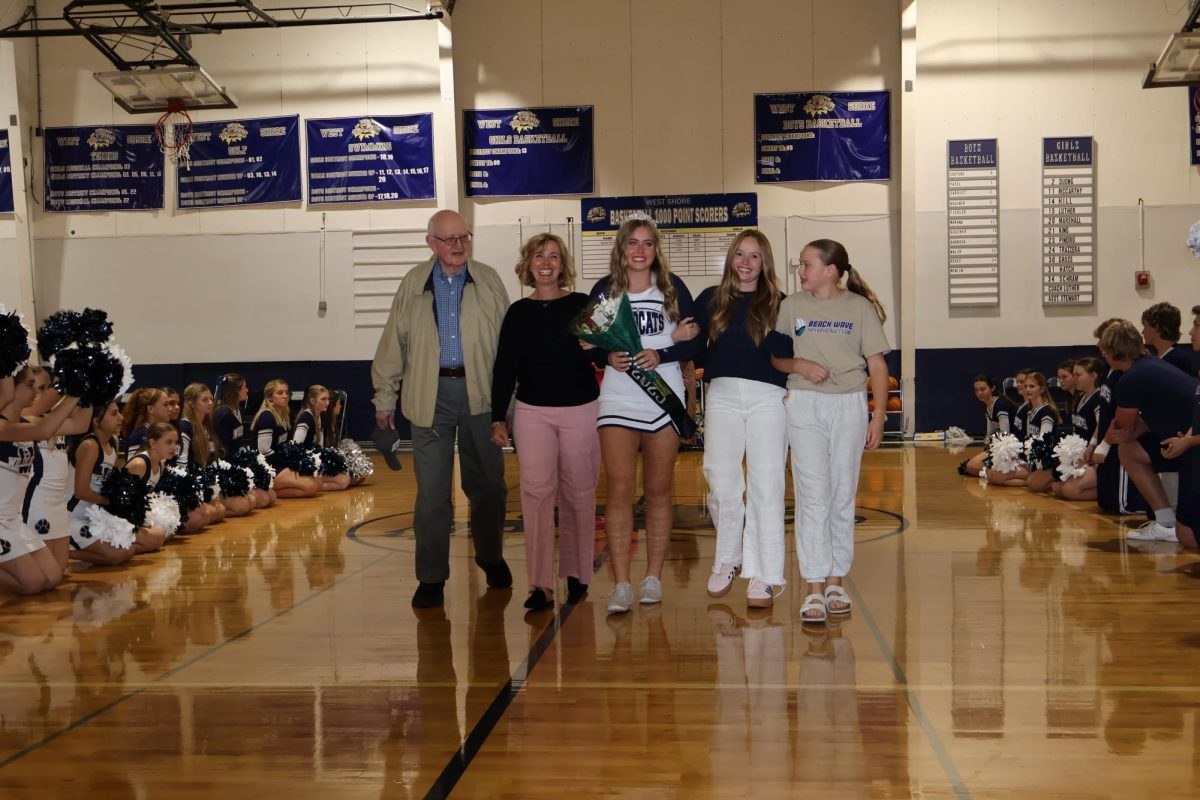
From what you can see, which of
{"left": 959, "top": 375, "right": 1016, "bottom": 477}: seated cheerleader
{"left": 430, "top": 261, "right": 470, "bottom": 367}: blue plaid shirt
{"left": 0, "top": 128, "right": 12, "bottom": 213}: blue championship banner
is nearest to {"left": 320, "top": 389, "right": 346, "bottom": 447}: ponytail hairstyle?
{"left": 959, "top": 375, "right": 1016, "bottom": 477}: seated cheerleader

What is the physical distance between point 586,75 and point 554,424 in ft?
36.3

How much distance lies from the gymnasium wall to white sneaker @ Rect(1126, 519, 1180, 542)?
8.03 m

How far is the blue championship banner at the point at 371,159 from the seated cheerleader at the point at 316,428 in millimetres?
4993

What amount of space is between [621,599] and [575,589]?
1.24 feet

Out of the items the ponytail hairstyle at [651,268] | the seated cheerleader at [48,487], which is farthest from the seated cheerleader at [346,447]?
the ponytail hairstyle at [651,268]

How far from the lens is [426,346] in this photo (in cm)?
554

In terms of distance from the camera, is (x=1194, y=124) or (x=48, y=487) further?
(x=1194, y=124)

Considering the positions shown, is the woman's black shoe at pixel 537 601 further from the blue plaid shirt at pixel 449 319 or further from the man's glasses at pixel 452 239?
the man's glasses at pixel 452 239

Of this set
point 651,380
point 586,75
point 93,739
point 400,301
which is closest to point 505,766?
point 93,739

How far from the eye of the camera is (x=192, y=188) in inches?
620

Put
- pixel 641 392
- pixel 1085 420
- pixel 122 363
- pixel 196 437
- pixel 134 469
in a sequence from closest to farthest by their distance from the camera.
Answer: pixel 641 392
pixel 122 363
pixel 134 469
pixel 196 437
pixel 1085 420

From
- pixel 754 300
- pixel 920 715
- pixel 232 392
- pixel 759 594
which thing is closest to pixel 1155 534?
pixel 759 594

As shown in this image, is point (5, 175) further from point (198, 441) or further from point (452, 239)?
point (452, 239)

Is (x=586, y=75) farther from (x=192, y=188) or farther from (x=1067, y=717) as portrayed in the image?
(x=1067, y=717)
